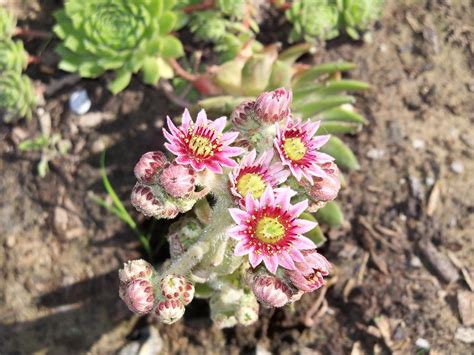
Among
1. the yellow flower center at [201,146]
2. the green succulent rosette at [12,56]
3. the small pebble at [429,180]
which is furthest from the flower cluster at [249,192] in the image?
the green succulent rosette at [12,56]

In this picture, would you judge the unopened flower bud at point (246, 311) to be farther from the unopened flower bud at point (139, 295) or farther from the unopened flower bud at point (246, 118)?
the unopened flower bud at point (246, 118)

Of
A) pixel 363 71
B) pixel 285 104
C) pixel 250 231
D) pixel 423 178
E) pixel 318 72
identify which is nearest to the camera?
pixel 250 231

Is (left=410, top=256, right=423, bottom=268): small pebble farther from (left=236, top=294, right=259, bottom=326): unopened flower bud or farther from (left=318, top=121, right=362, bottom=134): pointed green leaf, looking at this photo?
(left=236, top=294, right=259, bottom=326): unopened flower bud

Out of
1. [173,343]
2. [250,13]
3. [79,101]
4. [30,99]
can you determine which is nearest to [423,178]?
[250,13]

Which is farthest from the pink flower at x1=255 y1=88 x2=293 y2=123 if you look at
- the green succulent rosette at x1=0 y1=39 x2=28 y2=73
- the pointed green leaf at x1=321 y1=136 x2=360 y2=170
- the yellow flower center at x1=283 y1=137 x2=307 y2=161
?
the green succulent rosette at x1=0 y1=39 x2=28 y2=73

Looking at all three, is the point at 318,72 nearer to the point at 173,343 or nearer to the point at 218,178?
the point at 218,178

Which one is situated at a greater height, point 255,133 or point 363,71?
point 255,133

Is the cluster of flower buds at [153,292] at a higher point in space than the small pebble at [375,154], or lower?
higher
